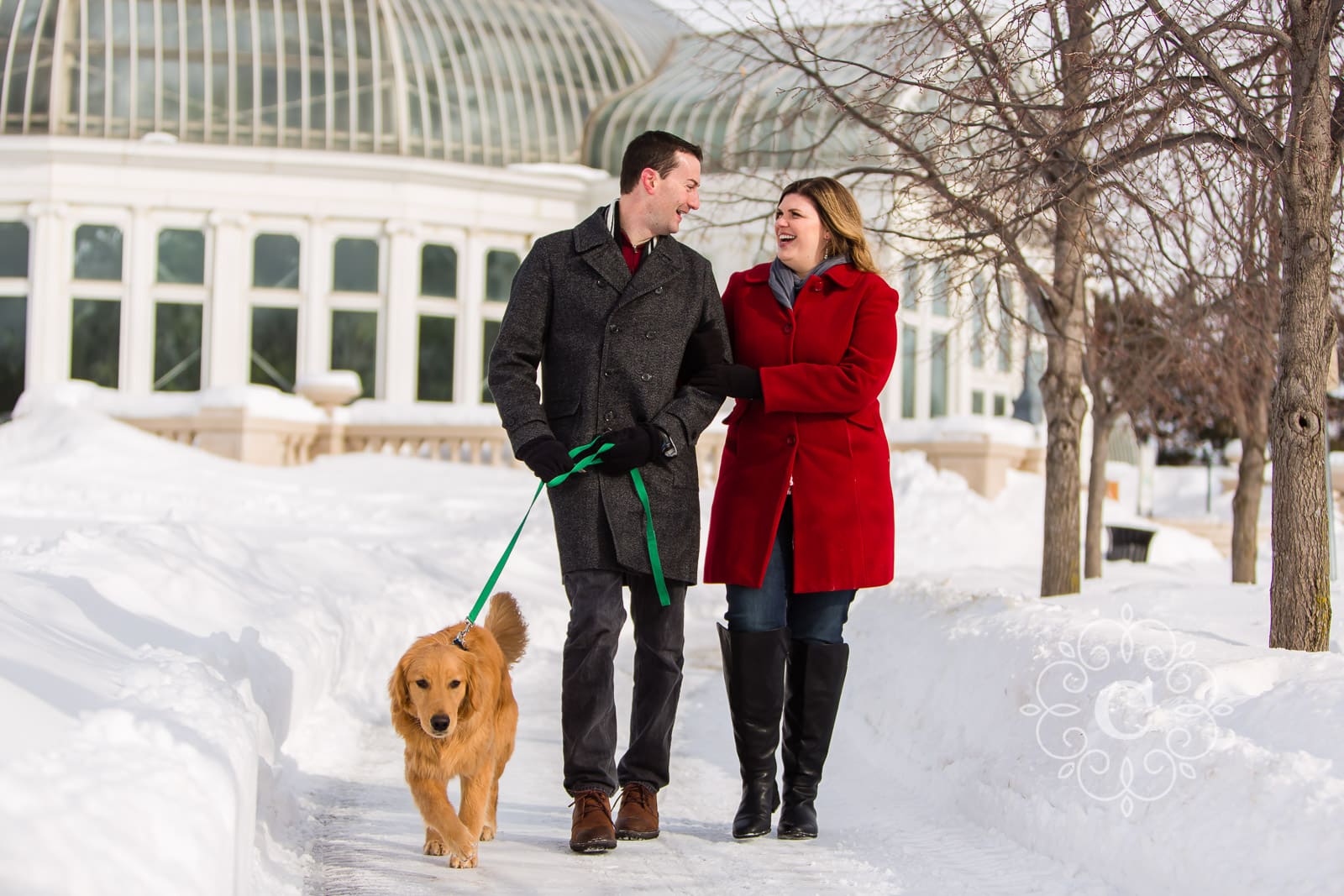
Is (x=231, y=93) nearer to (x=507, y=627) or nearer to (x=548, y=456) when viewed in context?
(x=507, y=627)

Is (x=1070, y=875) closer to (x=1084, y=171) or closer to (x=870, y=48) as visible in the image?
(x=1084, y=171)

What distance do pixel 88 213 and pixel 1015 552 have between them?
23.0 metres

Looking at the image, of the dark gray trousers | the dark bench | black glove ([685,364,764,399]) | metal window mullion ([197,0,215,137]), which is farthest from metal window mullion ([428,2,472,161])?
the dark gray trousers

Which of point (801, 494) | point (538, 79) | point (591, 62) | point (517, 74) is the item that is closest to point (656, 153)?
point (801, 494)

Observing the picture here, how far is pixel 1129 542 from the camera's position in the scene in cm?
2016

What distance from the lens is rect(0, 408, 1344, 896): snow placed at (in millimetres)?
3258

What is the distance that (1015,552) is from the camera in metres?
20.0

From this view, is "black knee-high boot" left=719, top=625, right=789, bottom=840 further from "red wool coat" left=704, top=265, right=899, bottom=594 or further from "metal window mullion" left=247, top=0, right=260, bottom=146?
"metal window mullion" left=247, top=0, right=260, bottom=146

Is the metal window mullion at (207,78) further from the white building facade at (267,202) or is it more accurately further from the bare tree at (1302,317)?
the bare tree at (1302,317)

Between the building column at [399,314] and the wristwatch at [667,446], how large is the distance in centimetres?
3048

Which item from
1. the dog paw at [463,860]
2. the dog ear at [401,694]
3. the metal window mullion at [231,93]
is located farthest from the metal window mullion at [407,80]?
the dog paw at [463,860]

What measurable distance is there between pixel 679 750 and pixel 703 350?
2.51 m

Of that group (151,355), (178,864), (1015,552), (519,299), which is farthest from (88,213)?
(178,864)

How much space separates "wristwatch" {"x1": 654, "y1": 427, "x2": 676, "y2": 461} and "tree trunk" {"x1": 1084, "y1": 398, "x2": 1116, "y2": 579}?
1001 centimetres
